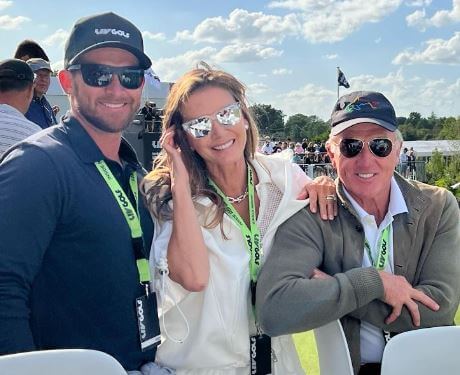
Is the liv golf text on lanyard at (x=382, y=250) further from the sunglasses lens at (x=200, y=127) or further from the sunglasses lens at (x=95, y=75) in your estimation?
the sunglasses lens at (x=95, y=75)

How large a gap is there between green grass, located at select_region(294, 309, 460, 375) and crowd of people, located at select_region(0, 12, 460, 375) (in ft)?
5.66

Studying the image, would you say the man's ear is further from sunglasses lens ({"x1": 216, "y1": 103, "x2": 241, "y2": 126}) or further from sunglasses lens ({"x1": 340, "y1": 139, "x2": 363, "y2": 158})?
sunglasses lens ({"x1": 340, "y1": 139, "x2": 363, "y2": 158})

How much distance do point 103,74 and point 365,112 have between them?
1149 mm

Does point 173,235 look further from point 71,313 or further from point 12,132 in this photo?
point 12,132

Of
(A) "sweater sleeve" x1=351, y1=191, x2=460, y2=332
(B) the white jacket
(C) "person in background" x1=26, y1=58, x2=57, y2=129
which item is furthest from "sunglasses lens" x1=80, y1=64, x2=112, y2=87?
(C) "person in background" x1=26, y1=58, x2=57, y2=129

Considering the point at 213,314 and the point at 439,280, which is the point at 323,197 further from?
the point at 213,314

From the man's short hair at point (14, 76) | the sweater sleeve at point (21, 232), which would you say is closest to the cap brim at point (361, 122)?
the sweater sleeve at point (21, 232)

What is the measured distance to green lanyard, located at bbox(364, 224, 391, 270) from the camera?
2434 millimetres

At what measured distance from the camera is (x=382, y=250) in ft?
8.02

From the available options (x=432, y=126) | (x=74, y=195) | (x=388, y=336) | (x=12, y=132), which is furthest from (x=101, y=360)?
(x=432, y=126)

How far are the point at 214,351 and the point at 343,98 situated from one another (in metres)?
1.32

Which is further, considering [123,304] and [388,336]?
[388,336]

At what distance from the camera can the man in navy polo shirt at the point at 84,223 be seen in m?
1.77

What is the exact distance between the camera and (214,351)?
224 centimetres
